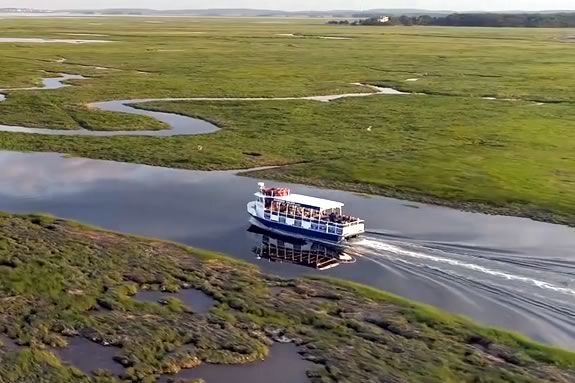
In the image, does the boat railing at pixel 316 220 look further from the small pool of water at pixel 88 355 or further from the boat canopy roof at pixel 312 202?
the small pool of water at pixel 88 355

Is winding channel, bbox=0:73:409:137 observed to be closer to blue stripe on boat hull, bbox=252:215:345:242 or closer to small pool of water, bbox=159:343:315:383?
blue stripe on boat hull, bbox=252:215:345:242

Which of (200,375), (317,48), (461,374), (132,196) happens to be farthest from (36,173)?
(317,48)

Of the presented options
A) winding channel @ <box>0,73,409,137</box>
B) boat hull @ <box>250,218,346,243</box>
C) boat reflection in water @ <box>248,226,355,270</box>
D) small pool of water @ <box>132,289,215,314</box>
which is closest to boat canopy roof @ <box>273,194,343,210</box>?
boat hull @ <box>250,218,346,243</box>

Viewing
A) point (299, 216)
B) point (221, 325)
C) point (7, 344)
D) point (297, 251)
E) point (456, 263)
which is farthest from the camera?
point (299, 216)

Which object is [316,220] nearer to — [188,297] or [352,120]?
[188,297]

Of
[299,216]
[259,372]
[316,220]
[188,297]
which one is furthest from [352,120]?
[259,372]

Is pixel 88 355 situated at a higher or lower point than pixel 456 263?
lower
